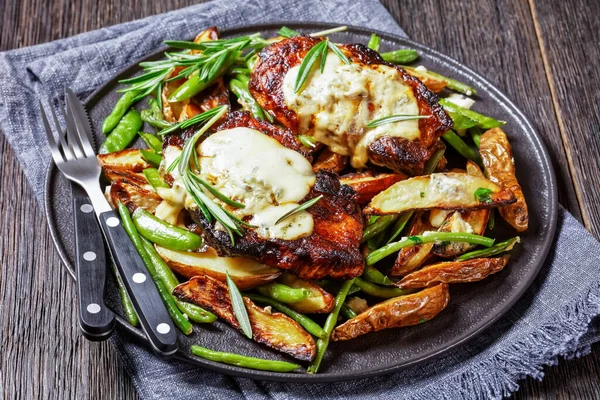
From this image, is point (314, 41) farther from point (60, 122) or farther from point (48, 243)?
point (48, 243)

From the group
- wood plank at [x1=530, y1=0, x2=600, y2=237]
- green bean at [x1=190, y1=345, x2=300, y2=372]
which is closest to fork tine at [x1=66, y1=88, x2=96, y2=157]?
green bean at [x1=190, y1=345, x2=300, y2=372]

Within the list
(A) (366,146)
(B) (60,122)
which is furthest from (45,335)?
(A) (366,146)

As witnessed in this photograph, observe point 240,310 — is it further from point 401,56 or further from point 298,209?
point 401,56

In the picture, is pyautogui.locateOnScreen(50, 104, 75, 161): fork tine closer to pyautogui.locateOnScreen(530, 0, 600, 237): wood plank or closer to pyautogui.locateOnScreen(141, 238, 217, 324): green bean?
pyautogui.locateOnScreen(141, 238, 217, 324): green bean

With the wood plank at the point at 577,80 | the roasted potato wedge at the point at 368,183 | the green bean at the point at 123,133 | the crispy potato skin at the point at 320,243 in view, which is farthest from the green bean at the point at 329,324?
the wood plank at the point at 577,80

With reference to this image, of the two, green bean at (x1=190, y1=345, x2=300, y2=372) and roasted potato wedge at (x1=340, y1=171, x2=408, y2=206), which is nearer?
green bean at (x1=190, y1=345, x2=300, y2=372)

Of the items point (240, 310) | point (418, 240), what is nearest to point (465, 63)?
point (418, 240)
